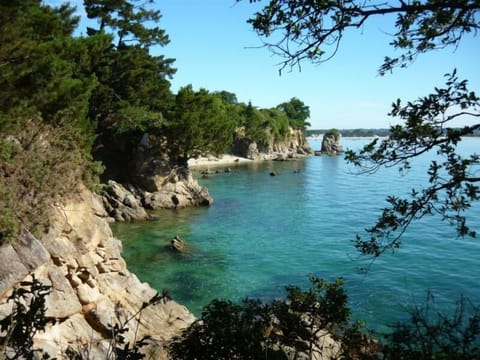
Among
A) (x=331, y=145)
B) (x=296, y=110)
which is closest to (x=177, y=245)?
(x=331, y=145)

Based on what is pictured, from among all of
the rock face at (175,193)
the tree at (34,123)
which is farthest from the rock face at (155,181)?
the tree at (34,123)

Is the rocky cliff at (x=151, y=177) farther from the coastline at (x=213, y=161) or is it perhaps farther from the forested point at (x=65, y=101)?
the coastline at (x=213, y=161)

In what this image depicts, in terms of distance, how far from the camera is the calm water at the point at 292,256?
18125 mm

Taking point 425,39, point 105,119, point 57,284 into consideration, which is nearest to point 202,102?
point 105,119

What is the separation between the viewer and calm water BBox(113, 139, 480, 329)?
59.5 feet

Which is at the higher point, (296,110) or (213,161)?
(296,110)

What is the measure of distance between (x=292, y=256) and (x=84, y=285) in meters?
14.2

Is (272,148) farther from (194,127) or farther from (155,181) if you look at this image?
(155,181)

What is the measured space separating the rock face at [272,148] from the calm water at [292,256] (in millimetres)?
52878

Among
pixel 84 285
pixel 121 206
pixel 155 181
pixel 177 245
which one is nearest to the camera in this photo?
pixel 84 285

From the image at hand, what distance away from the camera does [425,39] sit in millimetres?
5605

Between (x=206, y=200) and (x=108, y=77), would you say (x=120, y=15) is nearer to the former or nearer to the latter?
(x=108, y=77)

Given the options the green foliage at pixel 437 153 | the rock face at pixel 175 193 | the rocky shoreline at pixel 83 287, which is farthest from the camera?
the rock face at pixel 175 193

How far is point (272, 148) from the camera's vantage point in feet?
340
